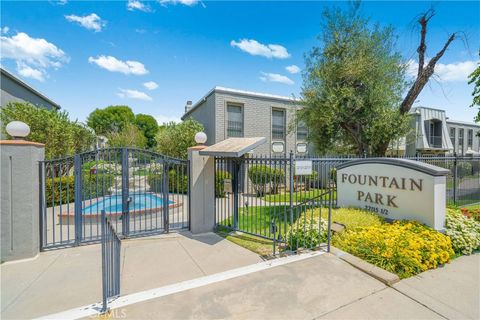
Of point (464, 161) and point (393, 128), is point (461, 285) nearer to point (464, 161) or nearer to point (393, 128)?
point (393, 128)

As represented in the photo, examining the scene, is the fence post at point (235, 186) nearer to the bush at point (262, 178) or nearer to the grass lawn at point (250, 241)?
the grass lawn at point (250, 241)

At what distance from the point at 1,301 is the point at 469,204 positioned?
14289 mm

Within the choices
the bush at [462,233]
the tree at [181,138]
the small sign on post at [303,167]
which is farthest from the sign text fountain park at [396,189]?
the tree at [181,138]

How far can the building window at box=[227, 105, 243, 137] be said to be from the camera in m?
14.0

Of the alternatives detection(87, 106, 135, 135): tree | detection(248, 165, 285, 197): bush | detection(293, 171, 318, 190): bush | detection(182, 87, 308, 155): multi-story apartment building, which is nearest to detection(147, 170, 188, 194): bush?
detection(248, 165, 285, 197): bush

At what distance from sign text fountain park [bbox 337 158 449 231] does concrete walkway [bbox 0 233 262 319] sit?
3823mm

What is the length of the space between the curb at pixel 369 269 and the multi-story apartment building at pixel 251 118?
8533mm

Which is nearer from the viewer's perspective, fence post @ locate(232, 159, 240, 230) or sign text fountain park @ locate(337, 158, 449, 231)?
sign text fountain park @ locate(337, 158, 449, 231)

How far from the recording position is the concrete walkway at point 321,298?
2.92 metres

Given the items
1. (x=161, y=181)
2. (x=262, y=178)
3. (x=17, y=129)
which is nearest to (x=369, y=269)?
(x=161, y=181)

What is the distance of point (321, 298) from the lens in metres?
3.24

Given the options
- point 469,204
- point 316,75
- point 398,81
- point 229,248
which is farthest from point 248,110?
point 469,204

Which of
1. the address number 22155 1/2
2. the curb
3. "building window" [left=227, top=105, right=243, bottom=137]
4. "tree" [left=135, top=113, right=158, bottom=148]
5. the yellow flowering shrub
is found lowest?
the curb

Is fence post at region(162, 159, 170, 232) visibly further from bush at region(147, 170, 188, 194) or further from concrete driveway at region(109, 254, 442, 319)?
concrete driveway at region(109, 254, 442, 319)
